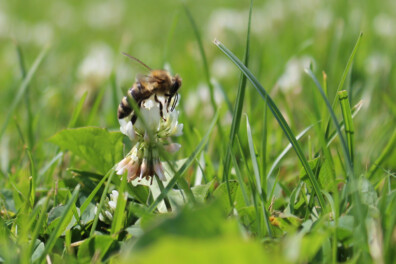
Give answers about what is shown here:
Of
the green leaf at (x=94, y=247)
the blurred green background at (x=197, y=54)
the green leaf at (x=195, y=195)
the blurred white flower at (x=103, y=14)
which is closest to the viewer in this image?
the green leaf at (x=94, y=247)

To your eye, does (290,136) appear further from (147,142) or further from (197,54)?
(197,54)

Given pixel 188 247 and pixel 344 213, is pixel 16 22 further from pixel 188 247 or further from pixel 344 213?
pixel 188 247

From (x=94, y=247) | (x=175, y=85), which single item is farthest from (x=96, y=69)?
(x=94, y=247)

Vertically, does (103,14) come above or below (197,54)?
above

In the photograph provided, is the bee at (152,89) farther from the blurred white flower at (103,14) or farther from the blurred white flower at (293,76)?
the blurred white flower at (103,14)

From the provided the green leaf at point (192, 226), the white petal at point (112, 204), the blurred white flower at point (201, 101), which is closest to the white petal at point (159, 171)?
the white petal at point (112, 204)

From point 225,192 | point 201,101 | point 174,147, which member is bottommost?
point 201,101
